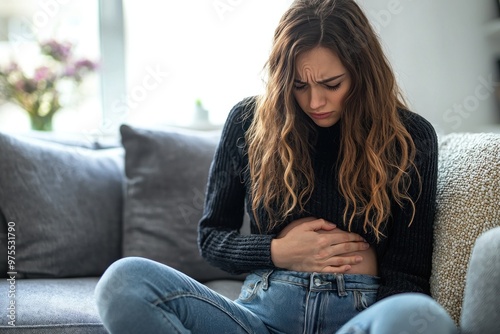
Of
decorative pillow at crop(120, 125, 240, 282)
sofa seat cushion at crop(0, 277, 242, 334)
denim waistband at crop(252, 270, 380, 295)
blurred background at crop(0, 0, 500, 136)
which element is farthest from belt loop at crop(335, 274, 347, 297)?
blurred background at crop(0, 0, 500, 136)

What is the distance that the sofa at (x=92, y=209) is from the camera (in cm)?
168


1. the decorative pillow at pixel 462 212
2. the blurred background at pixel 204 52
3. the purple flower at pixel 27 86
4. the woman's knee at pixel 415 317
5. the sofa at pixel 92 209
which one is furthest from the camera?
the blurred background at pixel 204 52

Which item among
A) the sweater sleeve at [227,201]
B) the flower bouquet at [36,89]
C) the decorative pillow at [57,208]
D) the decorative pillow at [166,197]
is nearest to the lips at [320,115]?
the sweater sleeve at [227,201]

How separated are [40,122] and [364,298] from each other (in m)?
1.63

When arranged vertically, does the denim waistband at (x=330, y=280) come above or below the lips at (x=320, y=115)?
below

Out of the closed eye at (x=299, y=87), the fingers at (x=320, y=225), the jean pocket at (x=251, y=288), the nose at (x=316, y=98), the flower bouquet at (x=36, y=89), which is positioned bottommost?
the jean pocket at (x=251, y=288)

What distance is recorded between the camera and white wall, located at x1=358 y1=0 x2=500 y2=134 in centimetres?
256

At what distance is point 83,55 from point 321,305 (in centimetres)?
177

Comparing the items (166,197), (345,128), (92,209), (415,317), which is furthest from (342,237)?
(92,209)

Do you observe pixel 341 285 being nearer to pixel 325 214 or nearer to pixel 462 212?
pixel 325 214

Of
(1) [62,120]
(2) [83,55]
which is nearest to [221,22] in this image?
(2) [83,55]

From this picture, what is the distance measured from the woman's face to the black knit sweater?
0.25 feet

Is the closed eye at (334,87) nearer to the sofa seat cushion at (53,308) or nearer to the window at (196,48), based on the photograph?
the sofa seat cushion at (53,308)

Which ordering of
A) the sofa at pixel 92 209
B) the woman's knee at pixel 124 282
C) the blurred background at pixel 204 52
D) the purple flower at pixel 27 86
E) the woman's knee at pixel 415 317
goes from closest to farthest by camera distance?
the woman's knee at pixel 415 317 < the woman's knee at pixel 124 282 < the sofa at pixel 92 209 < the purple flower at pixel 27 86 < the blurred background at pixel 204 52
